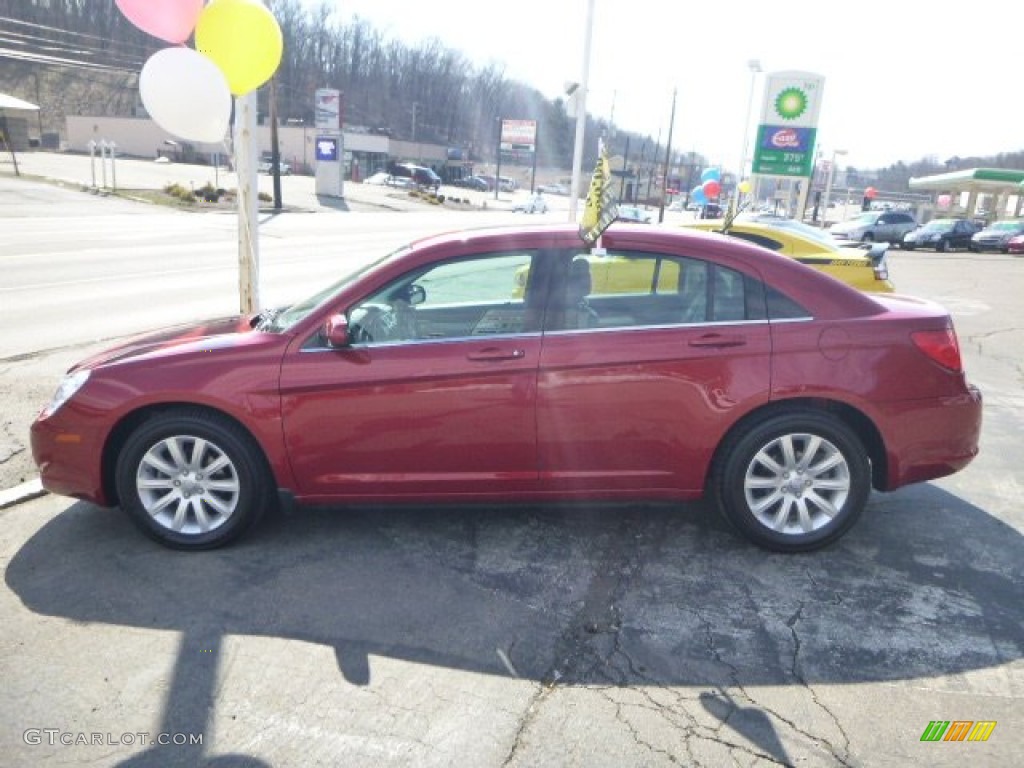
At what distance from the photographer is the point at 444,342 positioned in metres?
3.72

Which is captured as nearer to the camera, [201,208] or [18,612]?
[18,612]

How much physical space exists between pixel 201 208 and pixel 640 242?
29.5 meters

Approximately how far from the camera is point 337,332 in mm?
3625

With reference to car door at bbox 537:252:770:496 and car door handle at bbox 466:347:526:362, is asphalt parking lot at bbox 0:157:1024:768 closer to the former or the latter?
car door at bbox 537:252:770:496

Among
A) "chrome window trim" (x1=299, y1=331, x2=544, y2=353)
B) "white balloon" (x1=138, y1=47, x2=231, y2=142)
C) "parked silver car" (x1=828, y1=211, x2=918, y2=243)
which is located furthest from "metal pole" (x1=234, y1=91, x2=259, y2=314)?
"parked silver car" (x1=828, y1=211, x2=918, y2=243)

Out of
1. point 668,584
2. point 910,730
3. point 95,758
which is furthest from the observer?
point 668,584

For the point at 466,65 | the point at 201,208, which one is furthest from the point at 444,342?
the point at 466,65

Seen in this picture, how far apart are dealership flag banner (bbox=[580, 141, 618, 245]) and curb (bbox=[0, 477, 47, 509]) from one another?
330cm

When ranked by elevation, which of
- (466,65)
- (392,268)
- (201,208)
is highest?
(466,65)

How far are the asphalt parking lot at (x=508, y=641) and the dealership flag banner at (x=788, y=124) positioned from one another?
23399 millimetres

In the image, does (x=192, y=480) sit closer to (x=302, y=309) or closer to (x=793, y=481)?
(x=302, y=309)

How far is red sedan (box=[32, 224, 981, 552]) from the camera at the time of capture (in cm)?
368

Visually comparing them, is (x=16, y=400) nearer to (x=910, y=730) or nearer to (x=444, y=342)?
(x=444, y=342)

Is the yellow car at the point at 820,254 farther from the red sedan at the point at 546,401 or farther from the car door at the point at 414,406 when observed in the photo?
the car door at the point at 414,406
